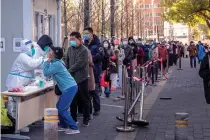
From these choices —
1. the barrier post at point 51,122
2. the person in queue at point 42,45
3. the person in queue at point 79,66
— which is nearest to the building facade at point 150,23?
the person in queue at point 42,45

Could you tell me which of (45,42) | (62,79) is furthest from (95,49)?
(62,79)

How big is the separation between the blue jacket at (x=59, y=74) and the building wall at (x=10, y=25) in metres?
3.38

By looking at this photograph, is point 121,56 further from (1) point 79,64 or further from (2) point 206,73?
(2) point 206,73

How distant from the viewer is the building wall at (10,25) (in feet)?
37.4

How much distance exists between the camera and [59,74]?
841cm

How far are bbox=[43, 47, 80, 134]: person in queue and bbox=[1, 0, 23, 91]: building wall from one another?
3.30 m

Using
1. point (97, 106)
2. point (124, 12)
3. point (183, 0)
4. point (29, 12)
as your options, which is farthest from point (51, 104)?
point (183, 0)

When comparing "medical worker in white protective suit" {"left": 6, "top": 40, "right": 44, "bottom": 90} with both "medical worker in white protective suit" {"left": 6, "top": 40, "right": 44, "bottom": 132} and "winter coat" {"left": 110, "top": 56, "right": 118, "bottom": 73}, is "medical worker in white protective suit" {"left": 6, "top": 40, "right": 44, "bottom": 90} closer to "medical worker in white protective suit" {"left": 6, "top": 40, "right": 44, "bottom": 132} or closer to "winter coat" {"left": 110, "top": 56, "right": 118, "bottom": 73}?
"medical worker in white protective suit" {"left": 6, "top": 40, "right": 44, "bottom": 132}

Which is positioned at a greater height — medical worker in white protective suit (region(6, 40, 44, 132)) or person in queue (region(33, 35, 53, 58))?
person in queue (region(33, 35, 53, 58))

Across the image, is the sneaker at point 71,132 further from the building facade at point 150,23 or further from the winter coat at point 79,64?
the building facade at point 150,23

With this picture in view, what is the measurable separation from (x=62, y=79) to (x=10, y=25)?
369cm

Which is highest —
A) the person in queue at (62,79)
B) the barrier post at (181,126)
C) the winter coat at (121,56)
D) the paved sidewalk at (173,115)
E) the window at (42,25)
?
the window at (42,25)

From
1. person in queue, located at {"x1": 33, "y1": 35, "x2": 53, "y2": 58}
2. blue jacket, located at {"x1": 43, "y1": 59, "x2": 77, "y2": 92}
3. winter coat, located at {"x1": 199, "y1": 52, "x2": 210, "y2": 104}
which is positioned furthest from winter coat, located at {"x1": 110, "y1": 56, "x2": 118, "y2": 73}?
winter coat, located at {"x1": 199, "y1": 52, "x2": 210, "y2": 104}

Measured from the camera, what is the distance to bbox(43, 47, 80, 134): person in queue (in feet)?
27.4
